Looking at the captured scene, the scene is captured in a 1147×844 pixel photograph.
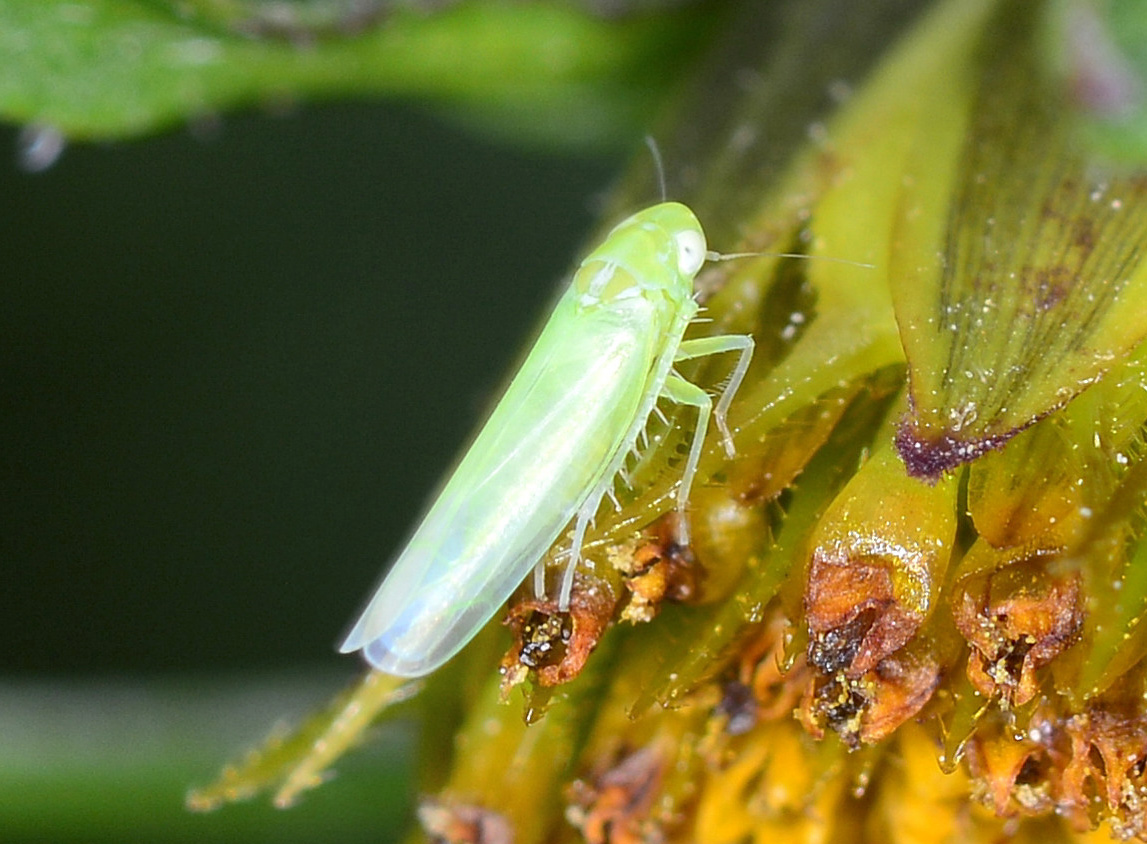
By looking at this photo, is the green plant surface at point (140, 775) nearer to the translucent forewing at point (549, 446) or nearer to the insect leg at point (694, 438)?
the translucent forewing at point (549, 446)

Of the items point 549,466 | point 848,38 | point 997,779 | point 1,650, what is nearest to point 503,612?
point 549,466

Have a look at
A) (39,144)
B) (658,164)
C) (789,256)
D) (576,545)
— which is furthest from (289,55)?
(576,545)

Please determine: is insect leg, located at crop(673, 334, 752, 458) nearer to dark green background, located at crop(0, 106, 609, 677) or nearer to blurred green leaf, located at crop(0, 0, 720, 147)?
blurred green leaf, located at crop(0, 0, 720, 147)

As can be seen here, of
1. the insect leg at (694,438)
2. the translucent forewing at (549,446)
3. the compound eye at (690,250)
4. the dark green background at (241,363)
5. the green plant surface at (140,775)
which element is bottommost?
the dark green background at (241,363)

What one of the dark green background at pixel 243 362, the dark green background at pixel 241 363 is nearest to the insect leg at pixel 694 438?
the dark green background at pixel 243 362

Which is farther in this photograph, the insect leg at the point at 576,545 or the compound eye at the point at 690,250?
the compound eye at the point at 690,250

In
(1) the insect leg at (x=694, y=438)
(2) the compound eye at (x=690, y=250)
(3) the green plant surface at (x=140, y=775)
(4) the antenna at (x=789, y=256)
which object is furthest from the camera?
(3) the green plant surface at (x=140, y=775)

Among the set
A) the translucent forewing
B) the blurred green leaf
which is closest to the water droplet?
the blurred green leaf

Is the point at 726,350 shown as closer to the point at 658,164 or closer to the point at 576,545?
the point at 576,545
